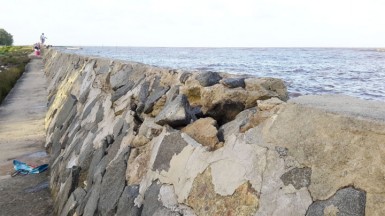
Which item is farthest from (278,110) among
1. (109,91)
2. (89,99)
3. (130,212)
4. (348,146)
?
(89,99)

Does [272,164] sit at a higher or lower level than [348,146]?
lower

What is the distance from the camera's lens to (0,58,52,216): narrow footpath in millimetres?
Result: 5198

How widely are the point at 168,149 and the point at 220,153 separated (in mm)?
710

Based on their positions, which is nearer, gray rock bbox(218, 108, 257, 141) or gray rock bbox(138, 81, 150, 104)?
gray rock bbox(218, 108, 257, 141)

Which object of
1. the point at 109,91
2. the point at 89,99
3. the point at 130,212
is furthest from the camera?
the point at 89,99

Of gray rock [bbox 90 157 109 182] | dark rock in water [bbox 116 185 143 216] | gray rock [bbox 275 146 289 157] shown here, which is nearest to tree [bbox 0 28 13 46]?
gray rock [bbox 90 157 109 182]

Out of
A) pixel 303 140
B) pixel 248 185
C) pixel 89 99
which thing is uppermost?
pixel 303 140

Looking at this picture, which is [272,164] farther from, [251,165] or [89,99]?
[89,99]

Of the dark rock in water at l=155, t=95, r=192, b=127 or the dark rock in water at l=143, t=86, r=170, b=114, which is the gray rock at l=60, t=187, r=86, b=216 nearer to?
the dark rock in water at l=143, t=86, r=170, b=114

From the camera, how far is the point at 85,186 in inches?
179

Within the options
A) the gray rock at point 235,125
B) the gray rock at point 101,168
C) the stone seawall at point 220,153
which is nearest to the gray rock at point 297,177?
A: the stone seawall at point 220,153

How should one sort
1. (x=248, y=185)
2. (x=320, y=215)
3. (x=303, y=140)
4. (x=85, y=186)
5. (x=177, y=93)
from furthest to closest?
(x=85, y=186) → (x=177, y=93) → (x=248, y=185) → (x=303, y=140) → (x=320, y=215)

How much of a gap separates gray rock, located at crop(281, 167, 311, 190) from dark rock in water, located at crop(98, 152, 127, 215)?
191cm

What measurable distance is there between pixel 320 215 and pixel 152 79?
318 centimetres
